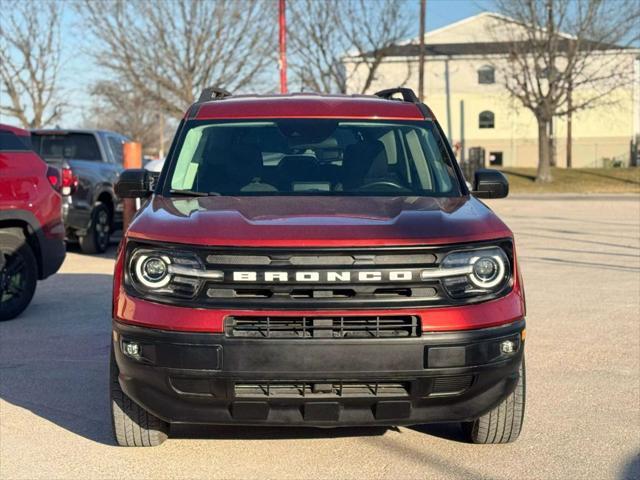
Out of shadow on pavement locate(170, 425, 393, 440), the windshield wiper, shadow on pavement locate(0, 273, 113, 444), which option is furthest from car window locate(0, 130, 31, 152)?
shadow on pavement locate(170, 425, 393, 440)

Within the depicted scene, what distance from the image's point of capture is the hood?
3969 mm

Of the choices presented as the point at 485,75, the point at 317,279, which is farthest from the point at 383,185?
the point at 485,75

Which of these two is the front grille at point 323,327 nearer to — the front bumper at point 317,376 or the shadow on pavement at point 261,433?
the front bumper at point 317,376

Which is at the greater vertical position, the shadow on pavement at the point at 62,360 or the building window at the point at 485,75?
the building window at the point at 485,75

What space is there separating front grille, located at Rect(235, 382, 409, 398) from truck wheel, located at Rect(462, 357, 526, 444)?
2.47ft

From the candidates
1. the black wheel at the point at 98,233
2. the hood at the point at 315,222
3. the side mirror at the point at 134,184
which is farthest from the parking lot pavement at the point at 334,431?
the black wheel at the point at 98,233

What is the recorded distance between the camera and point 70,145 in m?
14.4

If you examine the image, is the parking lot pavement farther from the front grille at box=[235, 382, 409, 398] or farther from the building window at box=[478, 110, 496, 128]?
the building window at box=[478, 110, 496, 128]

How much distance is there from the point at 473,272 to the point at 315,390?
89cm

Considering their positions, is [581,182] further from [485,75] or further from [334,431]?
[334,431]

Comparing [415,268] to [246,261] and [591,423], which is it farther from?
[591,423]

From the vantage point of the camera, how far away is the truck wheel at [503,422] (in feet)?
14.8

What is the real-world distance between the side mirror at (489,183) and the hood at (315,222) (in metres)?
0.67

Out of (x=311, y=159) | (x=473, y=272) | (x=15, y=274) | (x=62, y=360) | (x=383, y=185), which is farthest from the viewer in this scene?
(x=15, y=274)
